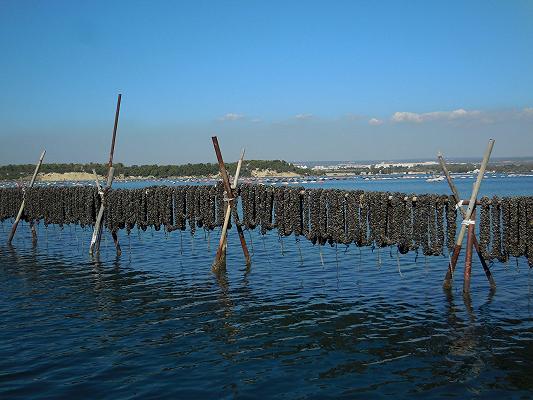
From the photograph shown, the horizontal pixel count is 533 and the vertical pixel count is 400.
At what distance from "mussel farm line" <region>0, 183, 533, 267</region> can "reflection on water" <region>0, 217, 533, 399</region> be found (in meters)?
2.10

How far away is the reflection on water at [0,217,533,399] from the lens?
11555 millimetres

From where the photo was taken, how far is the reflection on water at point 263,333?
37.9 feet

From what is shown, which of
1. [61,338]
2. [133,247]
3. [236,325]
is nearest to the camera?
[61,338]

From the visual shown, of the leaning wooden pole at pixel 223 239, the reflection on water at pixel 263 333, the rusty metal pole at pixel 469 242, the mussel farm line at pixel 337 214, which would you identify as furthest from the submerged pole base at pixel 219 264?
the rusty metal pole at pixel 469 242

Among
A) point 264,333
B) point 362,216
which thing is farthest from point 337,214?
point 264,333

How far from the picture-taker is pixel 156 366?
41.3ft

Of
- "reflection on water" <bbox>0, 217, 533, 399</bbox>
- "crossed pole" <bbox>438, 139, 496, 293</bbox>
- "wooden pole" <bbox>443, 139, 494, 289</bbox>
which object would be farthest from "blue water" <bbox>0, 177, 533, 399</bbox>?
"wooden pole" <bbox>443, 139, 494, 289</bbox>

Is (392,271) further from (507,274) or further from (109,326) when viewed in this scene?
(109,326)

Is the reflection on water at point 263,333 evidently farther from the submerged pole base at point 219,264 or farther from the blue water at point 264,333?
the submerged pole base at point 219,264

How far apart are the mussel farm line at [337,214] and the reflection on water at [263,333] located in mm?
2103

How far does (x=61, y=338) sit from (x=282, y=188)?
33.2 feet

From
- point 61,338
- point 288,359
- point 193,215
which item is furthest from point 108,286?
point 288,359

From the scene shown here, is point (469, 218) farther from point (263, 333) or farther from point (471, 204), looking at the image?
point (263, 333)

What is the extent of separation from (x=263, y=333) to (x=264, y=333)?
0.10 ft
